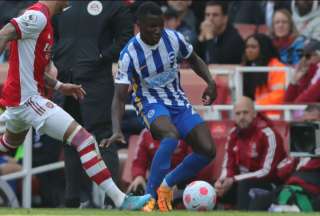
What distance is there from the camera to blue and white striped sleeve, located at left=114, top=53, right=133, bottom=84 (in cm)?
1123

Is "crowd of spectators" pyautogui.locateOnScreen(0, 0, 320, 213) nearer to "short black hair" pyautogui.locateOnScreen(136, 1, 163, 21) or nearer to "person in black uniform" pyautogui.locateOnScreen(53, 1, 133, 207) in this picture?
"person in black uniform" pyautogui.locateOnScreen(53, 1, 133, 207)

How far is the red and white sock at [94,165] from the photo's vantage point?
1028 cm

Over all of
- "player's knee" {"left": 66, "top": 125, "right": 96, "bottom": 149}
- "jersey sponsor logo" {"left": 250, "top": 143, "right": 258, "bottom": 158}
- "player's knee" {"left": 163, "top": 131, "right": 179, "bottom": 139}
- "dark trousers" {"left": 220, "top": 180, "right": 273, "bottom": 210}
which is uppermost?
"player's knee" {"left": 66, "top": 125, "right": 96, "bottom": 149}

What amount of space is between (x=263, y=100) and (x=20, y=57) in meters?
4.59

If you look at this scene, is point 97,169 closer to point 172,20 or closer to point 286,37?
point 172,20

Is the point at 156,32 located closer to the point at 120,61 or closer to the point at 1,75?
the point at 120,61

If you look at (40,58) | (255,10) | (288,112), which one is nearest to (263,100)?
(288,112)

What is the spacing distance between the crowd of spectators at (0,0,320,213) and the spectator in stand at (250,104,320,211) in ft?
0.06

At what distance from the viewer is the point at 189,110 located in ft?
38.0

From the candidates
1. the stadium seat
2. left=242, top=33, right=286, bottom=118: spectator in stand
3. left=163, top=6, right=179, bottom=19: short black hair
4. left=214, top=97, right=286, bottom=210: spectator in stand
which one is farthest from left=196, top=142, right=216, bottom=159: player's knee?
left=163, top=6, right=179, bottom=19: short black hair

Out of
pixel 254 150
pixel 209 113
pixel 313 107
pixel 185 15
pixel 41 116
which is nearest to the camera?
pixel 41 116

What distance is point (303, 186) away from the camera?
41.4 ft

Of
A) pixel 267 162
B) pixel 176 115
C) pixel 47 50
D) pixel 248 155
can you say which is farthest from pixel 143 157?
pixel 47 50

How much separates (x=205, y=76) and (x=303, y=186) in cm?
181
